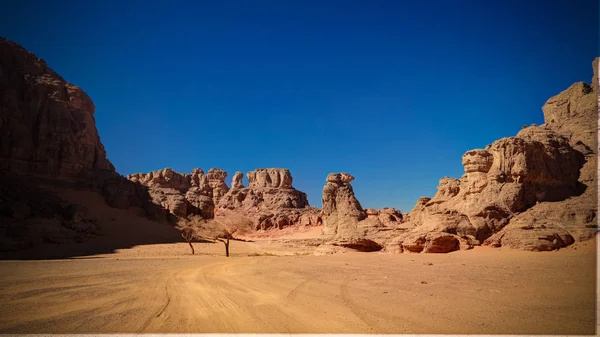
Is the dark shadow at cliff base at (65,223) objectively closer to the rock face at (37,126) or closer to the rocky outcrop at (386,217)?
the rock face at (37,126)

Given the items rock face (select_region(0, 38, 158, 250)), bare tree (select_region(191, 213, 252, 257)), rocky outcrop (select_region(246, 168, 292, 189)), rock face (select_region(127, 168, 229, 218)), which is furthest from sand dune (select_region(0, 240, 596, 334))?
rocky outcrop (select_region(246, 168, 292, 189))

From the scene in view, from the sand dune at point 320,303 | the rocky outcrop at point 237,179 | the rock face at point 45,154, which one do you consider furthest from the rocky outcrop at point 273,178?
the sand dune at point 320,303

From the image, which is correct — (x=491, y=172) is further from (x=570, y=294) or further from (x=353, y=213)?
(x=570, y=294)

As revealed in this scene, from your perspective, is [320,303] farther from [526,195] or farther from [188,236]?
[188,236]

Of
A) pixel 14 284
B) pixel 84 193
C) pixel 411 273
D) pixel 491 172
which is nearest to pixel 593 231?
pixel 491 172

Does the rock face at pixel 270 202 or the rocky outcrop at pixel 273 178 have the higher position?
the rocky outcrop at pixel 273 178

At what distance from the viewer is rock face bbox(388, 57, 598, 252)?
13.3 metres

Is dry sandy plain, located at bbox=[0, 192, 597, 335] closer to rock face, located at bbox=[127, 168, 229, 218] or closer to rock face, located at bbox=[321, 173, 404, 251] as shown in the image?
rock face, located at bbox=[321, 173, 404, 251]

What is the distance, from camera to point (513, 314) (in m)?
4.52

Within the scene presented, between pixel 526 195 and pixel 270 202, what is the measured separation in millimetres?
51619

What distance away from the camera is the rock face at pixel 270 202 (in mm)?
54406

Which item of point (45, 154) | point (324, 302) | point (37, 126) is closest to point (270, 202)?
point (45, 154)

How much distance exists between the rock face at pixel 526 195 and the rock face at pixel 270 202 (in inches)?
1434

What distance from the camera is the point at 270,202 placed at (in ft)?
210
